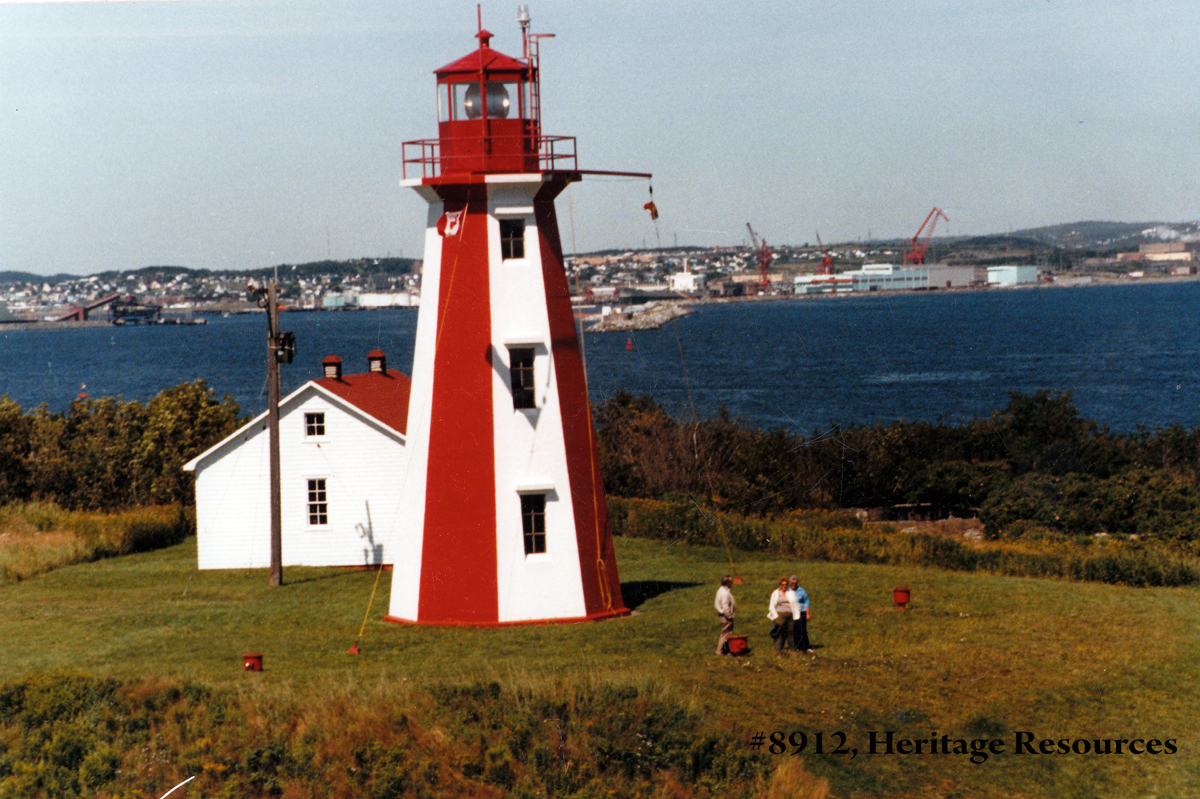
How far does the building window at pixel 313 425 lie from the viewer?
3127cm

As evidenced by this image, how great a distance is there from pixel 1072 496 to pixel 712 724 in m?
24.0

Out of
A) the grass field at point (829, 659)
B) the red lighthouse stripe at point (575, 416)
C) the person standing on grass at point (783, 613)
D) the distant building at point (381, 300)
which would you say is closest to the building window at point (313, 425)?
the grass field at point (829, 659)

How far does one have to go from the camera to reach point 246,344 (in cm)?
16325

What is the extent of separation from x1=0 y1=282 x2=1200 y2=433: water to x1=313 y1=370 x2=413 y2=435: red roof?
807 inches

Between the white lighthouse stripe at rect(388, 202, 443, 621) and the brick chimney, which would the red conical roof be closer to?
the white lighthouse stripe at rect(388, 202, 443, 621)

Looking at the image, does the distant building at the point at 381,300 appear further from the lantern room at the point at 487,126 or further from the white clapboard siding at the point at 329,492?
the lantern room at the point at 487,126

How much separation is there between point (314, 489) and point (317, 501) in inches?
12.3

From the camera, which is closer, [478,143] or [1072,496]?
[478,143]

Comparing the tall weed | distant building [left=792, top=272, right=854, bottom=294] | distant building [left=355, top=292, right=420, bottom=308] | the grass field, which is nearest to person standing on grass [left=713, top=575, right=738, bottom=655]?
the grass field

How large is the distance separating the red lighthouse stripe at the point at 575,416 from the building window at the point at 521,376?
1.44 feet

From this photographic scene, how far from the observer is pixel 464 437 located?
20.8 metres

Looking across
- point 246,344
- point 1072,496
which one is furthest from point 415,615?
point 246,344

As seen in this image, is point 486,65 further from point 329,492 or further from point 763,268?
point 763,268

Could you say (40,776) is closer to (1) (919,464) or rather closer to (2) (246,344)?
(1) (919,464)
